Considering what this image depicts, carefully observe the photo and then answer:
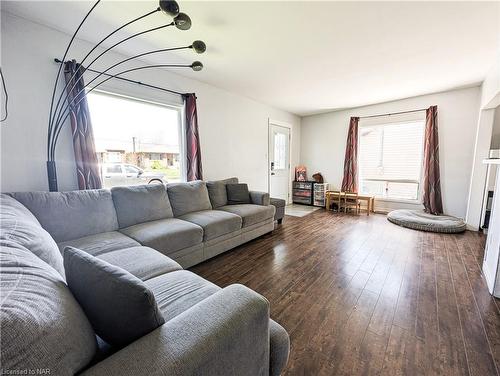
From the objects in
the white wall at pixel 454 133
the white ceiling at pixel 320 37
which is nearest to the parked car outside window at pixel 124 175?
the white ceiling at pixel 320 37

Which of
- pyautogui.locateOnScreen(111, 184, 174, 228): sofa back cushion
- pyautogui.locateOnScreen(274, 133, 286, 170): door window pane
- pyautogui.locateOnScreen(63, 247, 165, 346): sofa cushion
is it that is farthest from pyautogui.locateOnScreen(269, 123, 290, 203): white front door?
pyautogui.locateOnScreen(63, 247, 165, 346): sofa cushion

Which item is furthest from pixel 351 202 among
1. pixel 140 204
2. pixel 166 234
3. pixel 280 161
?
pixel 140 204

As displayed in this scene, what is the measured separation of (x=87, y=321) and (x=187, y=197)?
7.15ft

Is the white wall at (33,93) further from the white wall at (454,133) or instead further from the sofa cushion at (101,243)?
the white wall at (454,133)

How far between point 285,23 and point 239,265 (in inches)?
95.2

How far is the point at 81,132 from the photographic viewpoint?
7.29 ft

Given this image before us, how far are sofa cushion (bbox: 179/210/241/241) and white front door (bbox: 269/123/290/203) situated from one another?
8.31 ft

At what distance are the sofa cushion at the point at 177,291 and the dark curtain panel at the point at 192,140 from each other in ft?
6.88

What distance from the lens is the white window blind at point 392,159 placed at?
4348 mm

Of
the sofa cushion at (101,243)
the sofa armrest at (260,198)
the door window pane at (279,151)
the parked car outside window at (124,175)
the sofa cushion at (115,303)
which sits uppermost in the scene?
the door window pane at (279,151)

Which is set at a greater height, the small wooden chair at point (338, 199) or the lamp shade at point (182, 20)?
the lamp shade at point (182, 20)

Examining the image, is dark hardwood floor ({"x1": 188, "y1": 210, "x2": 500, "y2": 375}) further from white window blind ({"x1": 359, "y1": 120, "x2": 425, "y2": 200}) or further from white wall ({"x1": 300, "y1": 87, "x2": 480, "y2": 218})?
white window blind ({"x1": 359, "y1": 120, "x2": 425, "y2": 200})

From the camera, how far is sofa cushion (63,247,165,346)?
65cm

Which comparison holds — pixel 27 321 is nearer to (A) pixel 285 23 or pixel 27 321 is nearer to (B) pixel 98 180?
(B) pixel 98 180
